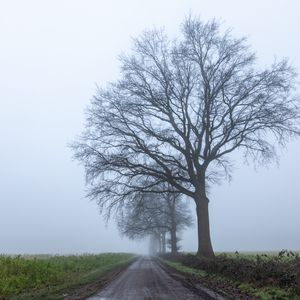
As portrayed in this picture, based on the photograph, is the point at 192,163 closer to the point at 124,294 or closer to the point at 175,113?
the point at 175,113

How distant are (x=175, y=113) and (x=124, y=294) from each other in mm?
18965

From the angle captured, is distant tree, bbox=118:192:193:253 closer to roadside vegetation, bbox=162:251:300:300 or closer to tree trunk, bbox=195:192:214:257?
tree trunk, bbox=195:192:214:257

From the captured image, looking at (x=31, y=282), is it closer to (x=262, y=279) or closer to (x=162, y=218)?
(x=262, y=279)

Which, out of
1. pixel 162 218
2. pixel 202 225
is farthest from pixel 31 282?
pixel 162 218

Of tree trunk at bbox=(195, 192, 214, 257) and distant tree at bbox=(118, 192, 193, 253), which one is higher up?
distant tree at bbox=(118, 192, 193, 253)

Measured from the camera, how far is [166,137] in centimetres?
3130

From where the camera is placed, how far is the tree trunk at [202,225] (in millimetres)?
30500

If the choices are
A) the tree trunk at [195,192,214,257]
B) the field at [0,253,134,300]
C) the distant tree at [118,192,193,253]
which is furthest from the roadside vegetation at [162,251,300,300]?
the distant tree at [118,192,193,253]

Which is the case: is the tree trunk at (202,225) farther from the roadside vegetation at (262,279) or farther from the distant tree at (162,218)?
the distant tree at (162,218)

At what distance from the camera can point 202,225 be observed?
101 ft

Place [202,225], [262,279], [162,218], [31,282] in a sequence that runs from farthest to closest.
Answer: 1. [162,218]
2. [202,225]
3. [31,282]
4. [262,279]

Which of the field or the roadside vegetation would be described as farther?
the field

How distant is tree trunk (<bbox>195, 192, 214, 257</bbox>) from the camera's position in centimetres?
3050

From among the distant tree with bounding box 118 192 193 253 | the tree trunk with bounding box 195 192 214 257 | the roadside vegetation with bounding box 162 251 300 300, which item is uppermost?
the distant tree with bounding box 118 192 193 253
